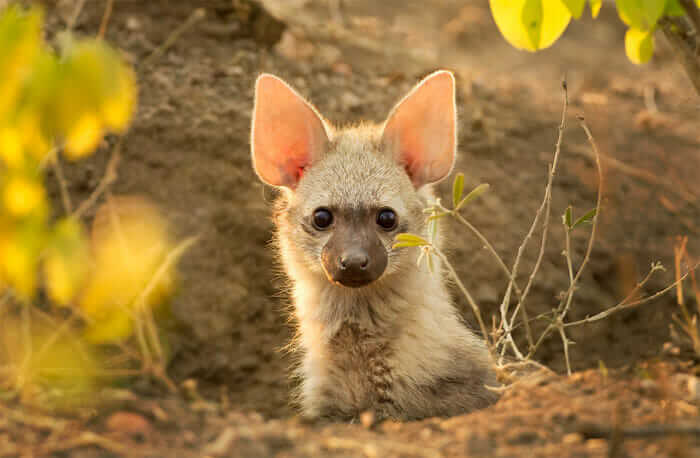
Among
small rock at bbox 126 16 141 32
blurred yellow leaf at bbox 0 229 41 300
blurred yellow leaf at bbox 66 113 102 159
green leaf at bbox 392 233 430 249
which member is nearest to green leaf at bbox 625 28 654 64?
green leaf at bbox 392 233 430 249

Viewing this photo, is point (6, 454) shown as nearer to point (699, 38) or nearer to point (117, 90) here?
point (117, 90)

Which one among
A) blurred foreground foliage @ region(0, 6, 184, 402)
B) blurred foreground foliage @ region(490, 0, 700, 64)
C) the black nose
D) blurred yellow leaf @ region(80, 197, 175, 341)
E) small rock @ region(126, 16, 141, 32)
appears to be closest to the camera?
blurred foreground foliage @ region(0, 6, 184, 402)

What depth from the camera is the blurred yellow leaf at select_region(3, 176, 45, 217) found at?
222cm

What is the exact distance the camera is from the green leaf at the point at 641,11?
107 inches

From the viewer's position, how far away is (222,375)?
229 inches

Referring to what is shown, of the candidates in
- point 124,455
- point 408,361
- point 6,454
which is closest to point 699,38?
point 408,361

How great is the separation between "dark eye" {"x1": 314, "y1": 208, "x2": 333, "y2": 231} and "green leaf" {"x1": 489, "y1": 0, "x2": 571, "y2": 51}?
155 centimetres

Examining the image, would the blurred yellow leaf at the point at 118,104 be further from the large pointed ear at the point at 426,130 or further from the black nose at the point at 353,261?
the large pointed ear at the point at 426,130

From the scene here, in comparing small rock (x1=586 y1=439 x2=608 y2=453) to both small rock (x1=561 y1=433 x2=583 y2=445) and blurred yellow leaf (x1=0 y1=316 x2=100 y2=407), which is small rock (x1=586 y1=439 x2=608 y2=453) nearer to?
small rock (x1=561 y1=433 x2=583 y2=445)

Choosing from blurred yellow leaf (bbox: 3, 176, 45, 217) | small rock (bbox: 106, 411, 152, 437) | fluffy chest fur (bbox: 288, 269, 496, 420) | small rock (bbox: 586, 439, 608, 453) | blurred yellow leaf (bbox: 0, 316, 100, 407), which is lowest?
fluffy chest fur (bbox: 288, 269, 496, 420)

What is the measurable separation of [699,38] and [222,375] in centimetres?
395

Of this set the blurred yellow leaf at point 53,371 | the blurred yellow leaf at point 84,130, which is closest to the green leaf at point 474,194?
the blurred yellow leaf at point 84,130

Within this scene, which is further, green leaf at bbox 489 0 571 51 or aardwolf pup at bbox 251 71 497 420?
aardwolf pup at bbox 251 71 497 420

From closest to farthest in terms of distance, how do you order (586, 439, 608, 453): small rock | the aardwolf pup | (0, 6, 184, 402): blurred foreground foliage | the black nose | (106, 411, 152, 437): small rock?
1. (0, 6, 184, 402): blurred foreground foliage
2. (586, 439, 608, 453): small rock
3. (106, 411, 152, 437): small rock
4. the black nose
5. the aardwolf pup
